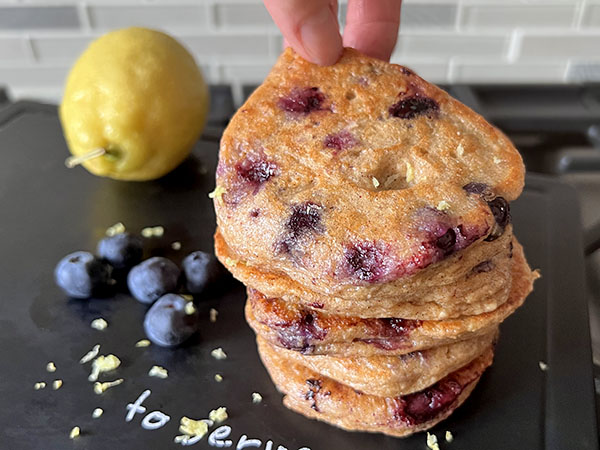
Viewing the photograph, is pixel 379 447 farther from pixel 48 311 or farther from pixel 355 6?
pixel 355 6

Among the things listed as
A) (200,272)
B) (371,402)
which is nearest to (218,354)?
(200,272)

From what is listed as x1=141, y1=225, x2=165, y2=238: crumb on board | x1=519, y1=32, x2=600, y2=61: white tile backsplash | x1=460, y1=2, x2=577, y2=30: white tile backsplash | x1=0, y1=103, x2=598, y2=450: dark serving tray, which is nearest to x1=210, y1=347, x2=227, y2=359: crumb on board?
x1=0, y1=103, x2=598, y2=450: dark serving tray

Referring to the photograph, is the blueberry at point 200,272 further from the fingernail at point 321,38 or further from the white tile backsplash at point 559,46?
the white tile backsplash at point 559,46

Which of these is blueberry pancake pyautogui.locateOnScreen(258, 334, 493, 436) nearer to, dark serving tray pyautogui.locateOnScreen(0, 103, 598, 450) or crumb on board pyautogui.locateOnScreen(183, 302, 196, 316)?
dark serving tray pyautogui.locateOnScreen(0, 103, 598, 450)

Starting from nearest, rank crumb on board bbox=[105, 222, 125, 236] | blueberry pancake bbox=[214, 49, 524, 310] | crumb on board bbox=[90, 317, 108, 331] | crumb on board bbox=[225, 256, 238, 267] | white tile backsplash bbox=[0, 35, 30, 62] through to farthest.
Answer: blueberry pancake bbox=[214, 49, 524, 310] → crumb on board bbox=[225, 256, 238, 267] → crumb on board bbox=[90, 317, 108, 331] → crumb on board bbox=[105, 222, 125, 236] → white tile backsplash bbox=[0, 35, 30, 62]

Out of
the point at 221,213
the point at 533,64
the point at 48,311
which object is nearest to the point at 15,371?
the point at 48,311

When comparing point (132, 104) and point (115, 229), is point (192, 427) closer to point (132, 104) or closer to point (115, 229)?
point (115, 229)
